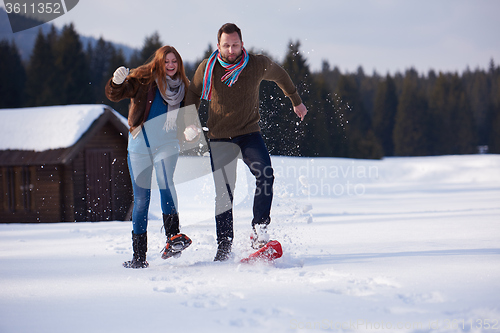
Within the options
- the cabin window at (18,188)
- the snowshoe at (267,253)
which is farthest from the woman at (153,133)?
the cabin window at (18,188)

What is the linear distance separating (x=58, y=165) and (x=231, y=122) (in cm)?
1012

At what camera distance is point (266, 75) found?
3.80 m

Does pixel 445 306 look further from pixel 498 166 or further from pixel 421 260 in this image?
pixel 498 166

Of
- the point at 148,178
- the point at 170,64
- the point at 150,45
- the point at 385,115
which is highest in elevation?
Result: the point at 150,45

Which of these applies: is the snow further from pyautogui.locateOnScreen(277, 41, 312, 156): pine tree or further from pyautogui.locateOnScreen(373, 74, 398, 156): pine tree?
pyautogui.locateOnScreen(373, 74, 398, 156): pine tree

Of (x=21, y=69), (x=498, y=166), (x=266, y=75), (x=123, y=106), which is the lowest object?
(x=498, y=166)

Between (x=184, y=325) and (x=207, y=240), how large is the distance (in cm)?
277

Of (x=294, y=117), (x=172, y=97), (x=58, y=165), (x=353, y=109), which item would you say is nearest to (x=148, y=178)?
(x=172, y=97)

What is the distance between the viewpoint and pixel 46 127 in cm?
1248

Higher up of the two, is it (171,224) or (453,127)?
(453,127)

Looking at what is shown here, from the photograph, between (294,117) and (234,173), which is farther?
(294,117)

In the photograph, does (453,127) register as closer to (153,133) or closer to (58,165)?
(58,165)

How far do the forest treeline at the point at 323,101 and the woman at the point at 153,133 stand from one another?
17.8 metres

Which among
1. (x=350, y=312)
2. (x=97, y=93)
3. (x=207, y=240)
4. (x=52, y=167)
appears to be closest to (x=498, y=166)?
(x=52, y=167)
